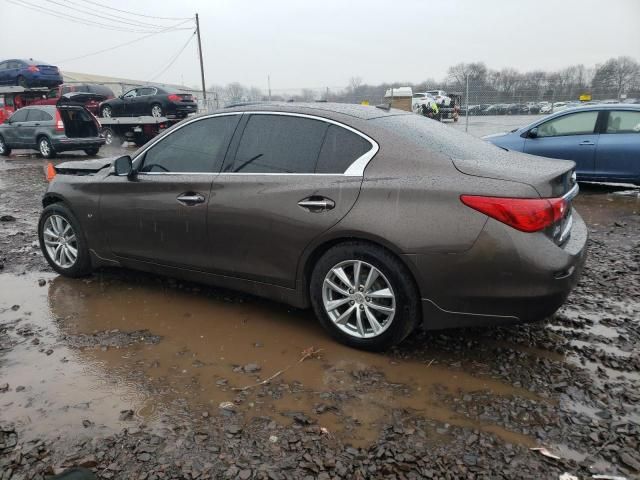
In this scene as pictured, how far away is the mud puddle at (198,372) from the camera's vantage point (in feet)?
8.99

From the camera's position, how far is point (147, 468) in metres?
2.34

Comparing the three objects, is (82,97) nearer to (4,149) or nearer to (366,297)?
(4,149)

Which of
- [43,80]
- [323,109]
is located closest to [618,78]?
[323,109]

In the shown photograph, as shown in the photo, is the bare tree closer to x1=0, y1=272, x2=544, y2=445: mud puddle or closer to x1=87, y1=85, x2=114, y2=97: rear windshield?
x1=0, y1=272, x2=544, y2=445: mud puddle

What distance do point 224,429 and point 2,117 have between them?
81.7 feet

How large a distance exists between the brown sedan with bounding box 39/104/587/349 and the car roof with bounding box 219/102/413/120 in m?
0.02

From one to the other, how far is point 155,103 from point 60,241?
15.4 m

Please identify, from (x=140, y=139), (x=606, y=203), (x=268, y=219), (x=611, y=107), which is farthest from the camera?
(x=140, y=139)

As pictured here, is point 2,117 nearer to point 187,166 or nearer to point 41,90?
point 41,90

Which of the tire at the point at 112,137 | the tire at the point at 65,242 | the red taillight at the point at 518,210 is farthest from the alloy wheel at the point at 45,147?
the red taillight at the point at 518,210

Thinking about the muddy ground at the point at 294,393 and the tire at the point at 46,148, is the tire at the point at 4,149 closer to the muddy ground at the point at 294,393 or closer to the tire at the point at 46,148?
the tire at the point at 46,148

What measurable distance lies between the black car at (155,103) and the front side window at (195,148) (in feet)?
51.1

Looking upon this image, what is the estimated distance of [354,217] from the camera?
3184 mm

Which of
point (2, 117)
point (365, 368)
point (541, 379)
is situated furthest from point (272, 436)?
point (2, 117)
